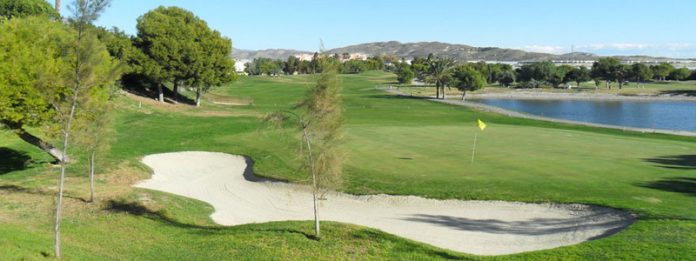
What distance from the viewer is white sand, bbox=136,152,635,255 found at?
19688mm

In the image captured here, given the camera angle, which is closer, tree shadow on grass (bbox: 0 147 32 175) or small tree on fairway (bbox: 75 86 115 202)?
small tree on fairway (bbox: 75 86 115 202)

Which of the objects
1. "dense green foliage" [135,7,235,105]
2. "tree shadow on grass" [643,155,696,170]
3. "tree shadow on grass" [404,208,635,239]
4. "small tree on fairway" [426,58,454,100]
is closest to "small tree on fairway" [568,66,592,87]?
"small tree on fairway" [426,58,454,100]

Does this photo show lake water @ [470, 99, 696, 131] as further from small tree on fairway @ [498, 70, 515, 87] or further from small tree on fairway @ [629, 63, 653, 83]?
small tree on fairway @ [498, 70, 515, 87]

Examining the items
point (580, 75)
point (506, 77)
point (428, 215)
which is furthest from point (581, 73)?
point (428, 215)

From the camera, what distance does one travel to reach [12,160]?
30422 mm

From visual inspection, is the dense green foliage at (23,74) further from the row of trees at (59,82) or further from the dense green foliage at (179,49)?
the dense green foliage at (179,49)

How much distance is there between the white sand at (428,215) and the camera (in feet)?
64.6

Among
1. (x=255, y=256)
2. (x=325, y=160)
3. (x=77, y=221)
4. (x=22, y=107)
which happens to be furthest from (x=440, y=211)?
(x=22, y=107)

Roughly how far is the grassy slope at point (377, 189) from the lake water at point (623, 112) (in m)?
48.9

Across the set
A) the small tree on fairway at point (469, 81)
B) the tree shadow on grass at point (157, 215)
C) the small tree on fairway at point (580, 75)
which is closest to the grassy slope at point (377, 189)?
the tree shadow on grass at point (157, 215)

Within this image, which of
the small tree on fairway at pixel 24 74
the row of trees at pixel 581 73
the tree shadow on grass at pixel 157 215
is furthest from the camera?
the row of trees at pixel 581 73

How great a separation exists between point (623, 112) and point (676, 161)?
79.7m

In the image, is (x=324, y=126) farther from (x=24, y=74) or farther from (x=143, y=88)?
(x=143, y=88)

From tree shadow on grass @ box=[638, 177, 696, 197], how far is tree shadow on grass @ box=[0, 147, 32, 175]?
31867 millimetres
